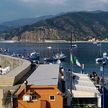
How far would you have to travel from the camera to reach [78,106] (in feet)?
105

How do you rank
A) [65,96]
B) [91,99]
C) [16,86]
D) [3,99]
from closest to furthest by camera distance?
[3,99]
[16,86]
[65,96]
[91,99]

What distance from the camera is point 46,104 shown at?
26812mm

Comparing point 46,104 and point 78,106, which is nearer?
point 46,104

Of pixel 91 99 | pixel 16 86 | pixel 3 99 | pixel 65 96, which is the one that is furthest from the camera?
pixel 91 99

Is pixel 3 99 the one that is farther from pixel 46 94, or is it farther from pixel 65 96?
pixel 65 96

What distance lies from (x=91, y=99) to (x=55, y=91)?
7309mm

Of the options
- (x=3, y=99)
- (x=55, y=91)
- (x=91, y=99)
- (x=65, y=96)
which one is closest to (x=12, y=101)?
(x=3, y=99)

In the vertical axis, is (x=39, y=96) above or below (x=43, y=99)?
above

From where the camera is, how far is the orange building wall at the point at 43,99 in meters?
26.6

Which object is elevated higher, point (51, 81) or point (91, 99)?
point (51, 81)

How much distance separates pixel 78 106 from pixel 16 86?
5.67 m

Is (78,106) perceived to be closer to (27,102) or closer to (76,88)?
(76,88)

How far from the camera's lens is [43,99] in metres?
26.8

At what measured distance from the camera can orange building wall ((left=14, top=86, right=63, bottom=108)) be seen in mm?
26562
